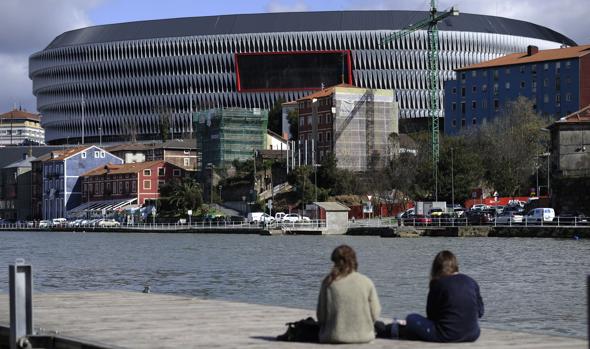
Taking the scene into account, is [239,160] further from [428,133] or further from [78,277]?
[78,277]

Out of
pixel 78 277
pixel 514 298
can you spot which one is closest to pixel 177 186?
pixel 78 277

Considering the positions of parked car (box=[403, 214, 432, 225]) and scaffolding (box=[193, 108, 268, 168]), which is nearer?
parked car (box=[403, 214, 432, 225])

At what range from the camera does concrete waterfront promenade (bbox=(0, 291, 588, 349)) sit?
1967 centimetres

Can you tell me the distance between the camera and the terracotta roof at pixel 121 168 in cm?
17225

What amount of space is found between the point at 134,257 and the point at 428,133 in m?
109

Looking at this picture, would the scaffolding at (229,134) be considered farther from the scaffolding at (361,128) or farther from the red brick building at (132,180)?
the scaffolding at (361,128)

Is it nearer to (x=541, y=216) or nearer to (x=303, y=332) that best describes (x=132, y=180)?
(x=541, y=216)

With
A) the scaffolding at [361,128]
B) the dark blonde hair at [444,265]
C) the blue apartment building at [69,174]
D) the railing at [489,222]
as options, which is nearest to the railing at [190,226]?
the railing at [489,222]

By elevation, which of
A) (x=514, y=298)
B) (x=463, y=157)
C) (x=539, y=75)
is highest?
(x=539, y=75)

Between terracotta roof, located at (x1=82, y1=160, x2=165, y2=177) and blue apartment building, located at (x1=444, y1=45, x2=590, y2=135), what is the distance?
147ft

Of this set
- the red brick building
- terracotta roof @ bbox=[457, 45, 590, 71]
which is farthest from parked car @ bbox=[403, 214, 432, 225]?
terracotta roof @ bbox=[457, 45, 590, 71]

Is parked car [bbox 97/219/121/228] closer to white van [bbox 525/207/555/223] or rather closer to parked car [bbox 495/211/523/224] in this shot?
parked car [bbox 495/211/523/224]

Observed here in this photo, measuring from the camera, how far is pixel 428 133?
178500 mm

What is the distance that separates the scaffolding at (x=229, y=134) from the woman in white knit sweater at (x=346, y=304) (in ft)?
501
